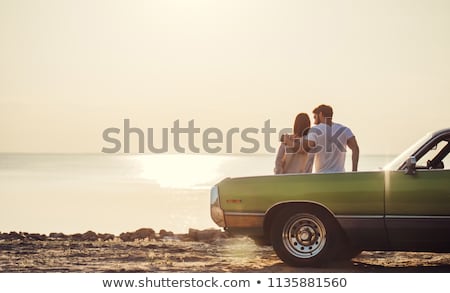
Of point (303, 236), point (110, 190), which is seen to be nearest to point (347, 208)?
point (303, 236)

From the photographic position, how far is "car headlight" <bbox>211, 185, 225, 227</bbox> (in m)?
7.44

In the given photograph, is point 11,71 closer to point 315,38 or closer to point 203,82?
point 203,82

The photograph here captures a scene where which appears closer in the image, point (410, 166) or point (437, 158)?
point (410, 166)

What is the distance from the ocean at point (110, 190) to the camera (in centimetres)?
865

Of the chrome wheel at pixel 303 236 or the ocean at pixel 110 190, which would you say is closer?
the chrome wheel at pixel 303 236

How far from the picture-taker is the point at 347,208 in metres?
7.09

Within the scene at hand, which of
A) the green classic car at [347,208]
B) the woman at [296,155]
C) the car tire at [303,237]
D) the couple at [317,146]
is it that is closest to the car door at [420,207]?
the green classic car at [347,208]

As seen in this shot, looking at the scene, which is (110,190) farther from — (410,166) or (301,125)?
(410,166)

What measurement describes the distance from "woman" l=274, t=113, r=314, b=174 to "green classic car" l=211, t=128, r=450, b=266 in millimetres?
742

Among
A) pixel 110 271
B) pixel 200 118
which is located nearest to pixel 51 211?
pixel 110 271

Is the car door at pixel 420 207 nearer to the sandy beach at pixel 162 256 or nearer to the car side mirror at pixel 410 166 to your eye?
the car side mirror at pixel 410 166

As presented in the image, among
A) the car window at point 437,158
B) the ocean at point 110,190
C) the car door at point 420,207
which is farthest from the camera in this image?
the ocean at point 110,190

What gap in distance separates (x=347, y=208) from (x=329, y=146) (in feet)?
2.91

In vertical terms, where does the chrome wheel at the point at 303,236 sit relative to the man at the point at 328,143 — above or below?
below
